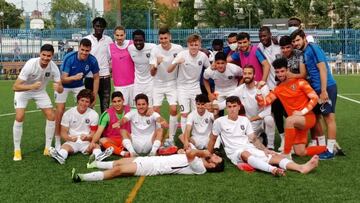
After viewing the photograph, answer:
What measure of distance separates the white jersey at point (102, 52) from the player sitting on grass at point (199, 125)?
7.84 ft

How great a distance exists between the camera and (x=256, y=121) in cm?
870

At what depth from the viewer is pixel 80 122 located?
880 centimetres

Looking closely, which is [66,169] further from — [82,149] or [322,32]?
[322,32]

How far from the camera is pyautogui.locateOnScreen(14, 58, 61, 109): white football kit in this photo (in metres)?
8.24

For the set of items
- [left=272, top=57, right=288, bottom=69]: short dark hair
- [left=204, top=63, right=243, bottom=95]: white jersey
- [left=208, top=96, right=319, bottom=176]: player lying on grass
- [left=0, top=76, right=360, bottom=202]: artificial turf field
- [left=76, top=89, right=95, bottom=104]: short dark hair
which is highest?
[left=272, top=57, right=288, bottom=69]: short dark hair

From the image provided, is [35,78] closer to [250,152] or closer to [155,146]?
[155,146]

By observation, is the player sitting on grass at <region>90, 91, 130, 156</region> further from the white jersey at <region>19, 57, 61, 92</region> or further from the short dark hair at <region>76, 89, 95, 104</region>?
the white jersey at <region>19, 57, 61, 92</region>

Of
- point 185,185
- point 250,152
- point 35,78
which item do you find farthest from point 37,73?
point 250,152

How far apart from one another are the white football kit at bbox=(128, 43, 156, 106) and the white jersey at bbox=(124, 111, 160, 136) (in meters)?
1.51

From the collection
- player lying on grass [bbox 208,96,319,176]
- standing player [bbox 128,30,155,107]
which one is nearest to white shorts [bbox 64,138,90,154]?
standing player [bbox 128,30,155,107]

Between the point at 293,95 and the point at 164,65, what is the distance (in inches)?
100

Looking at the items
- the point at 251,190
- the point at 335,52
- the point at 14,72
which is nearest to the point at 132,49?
the point at 251,190

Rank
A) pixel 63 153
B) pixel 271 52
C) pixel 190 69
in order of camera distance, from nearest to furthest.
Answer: pixel 63 153 < pixel 271 52 < pixel 190 69

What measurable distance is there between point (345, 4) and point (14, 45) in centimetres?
3352
